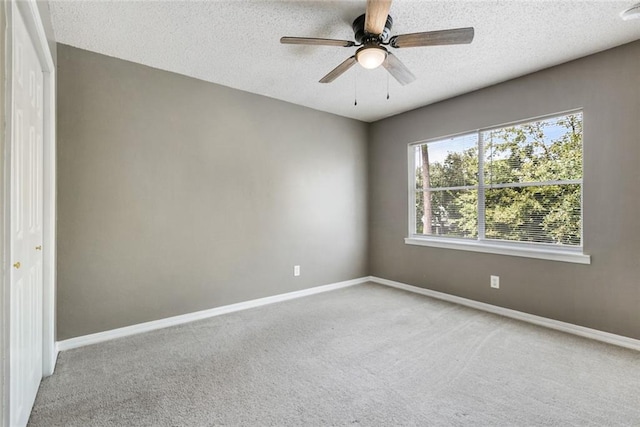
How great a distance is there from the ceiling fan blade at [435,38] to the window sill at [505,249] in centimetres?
219

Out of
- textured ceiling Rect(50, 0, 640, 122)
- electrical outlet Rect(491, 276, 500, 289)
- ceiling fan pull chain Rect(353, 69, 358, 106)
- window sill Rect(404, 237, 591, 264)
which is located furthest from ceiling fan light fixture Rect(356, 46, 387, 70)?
electrical outlet Rect(491, 276, 500, 289)

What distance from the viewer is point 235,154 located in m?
3.49

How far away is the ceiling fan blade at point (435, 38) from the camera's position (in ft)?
6.28

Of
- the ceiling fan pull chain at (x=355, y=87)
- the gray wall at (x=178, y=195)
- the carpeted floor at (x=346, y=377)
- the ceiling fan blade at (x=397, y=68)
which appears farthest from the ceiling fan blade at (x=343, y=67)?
the carpeted floor at (x=346, y=377)

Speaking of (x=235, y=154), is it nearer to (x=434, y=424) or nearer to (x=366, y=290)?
(x=366, y=290)

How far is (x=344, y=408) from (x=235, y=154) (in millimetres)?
2702

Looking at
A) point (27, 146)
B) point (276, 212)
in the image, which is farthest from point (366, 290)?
point (27, 146)

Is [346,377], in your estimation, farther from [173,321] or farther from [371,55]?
[371,55]

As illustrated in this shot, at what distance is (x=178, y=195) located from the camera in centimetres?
311

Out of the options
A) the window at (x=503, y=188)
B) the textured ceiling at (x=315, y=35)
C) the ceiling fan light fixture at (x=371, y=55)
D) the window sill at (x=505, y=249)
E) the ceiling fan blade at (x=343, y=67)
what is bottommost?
the window sill at (x=505, y=249)

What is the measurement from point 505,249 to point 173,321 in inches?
138

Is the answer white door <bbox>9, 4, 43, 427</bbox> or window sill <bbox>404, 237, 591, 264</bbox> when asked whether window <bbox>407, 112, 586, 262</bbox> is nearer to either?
window sill <bbox>404, 237, 591, 264</bbox>

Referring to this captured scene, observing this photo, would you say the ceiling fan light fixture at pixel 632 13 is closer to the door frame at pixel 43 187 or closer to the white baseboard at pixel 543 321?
the white baseboard at pixel 543 321

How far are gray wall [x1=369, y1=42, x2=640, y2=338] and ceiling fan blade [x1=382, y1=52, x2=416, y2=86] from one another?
4.92 feet
